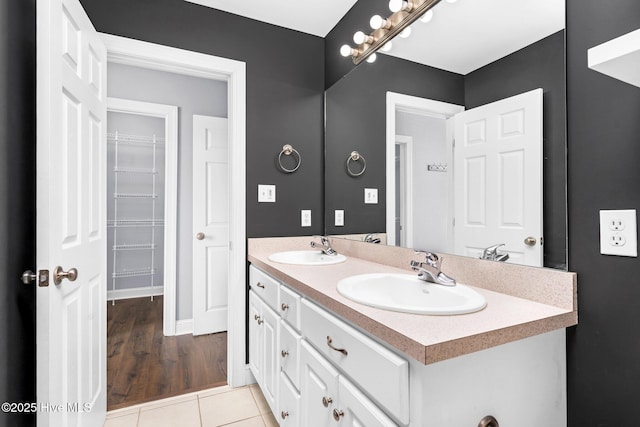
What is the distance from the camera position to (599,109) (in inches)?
35.2

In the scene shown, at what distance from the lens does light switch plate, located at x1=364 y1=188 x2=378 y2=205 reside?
193cm

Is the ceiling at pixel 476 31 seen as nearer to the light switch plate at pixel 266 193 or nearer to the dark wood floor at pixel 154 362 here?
the light switch plate at pixel 266 193

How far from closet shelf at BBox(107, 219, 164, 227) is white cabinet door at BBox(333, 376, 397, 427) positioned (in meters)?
4.04

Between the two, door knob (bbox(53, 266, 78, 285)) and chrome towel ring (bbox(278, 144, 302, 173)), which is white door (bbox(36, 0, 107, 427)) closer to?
door knob (bbox(53, 266, 78, 285))

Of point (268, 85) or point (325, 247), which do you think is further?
point (268, 85)

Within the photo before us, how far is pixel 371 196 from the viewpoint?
1977 millimetres

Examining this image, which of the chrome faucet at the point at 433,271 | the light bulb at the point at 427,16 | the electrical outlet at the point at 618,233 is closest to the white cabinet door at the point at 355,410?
the chrome faucet at the point at 433,271

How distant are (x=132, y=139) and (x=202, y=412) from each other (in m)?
3.48

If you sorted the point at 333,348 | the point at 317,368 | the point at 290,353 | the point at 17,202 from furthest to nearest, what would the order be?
the point at 290,353
the point at 17,202
the point at 317,368
the point at 333,348

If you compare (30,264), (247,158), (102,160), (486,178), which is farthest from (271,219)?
(486,178)

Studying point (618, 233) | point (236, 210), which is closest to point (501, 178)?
point (618, 233)

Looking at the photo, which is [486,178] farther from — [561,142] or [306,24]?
[306,24]

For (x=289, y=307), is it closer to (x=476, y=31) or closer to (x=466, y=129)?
(x=466, y=129)

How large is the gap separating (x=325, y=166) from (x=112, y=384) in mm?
2005
